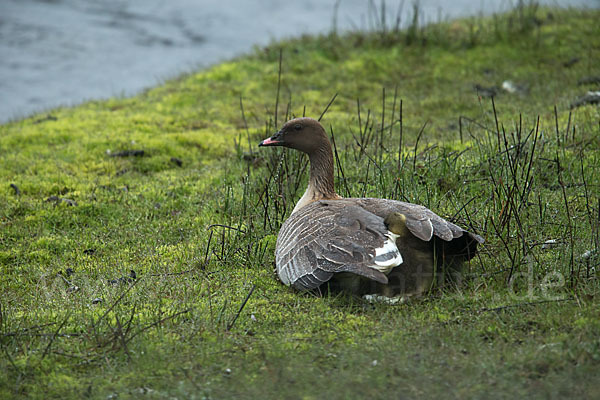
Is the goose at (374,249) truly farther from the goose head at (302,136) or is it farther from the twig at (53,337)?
the twig at (53,337)

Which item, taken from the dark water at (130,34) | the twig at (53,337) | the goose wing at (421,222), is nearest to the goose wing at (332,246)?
the goose wing at (421,222)

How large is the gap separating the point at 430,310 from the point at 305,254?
1.09m

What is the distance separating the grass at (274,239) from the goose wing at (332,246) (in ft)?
0.94

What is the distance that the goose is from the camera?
496 centimetres

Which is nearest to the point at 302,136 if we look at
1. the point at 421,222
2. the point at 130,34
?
the point at 421,222

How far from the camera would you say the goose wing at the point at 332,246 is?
4.91m

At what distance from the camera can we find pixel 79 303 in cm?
556

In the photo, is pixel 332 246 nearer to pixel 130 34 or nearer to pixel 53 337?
pixel 53 337

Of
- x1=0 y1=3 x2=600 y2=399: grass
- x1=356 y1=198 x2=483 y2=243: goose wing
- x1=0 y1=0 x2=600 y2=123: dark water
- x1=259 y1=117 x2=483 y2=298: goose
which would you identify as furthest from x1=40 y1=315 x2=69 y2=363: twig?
x1=0 y1=0 x2=600 y2=123: dark water

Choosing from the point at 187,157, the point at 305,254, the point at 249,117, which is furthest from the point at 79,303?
the point at 249,117

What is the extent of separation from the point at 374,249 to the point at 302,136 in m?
1.96

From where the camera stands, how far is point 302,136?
6.52 meters

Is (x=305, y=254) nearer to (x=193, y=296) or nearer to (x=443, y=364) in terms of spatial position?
(x=193, y=296)

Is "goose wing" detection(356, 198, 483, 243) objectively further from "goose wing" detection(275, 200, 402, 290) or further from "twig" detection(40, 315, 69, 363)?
"twig" detection(40, 315, 69, 363)
